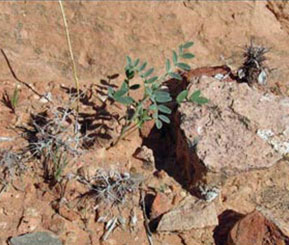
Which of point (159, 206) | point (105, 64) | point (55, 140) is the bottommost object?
point (159, 206)

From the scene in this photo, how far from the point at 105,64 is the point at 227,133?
2.75ft

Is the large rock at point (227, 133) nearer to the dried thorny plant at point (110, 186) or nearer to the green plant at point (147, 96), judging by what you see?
the green plant at point (147, 96)

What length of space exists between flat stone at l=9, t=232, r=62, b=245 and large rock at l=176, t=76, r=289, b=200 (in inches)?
27.9

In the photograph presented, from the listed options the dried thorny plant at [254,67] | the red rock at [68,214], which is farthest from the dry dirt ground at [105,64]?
the dried thorny plant at [254,67]

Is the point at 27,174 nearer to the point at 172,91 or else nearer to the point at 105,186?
the point at 105,186

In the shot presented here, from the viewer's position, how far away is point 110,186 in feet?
10.1

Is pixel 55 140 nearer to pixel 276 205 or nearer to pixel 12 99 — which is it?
pixel 12 99

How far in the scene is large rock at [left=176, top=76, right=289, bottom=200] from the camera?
120 inches

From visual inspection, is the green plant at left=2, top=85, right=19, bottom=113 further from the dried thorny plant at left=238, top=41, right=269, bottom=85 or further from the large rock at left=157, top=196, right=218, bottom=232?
the dried thorny plant at left=238, top=41, right=269, bottom=85

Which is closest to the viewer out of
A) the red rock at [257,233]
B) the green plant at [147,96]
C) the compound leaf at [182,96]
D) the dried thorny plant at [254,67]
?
the red rock at [257,233]

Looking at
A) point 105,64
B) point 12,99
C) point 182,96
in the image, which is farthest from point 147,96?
point 12,99

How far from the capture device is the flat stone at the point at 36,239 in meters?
2.95

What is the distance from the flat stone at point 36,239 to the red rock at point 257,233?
0.80 m

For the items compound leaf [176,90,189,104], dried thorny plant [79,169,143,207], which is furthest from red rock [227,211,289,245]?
compound leaf [176,90,189,104]
